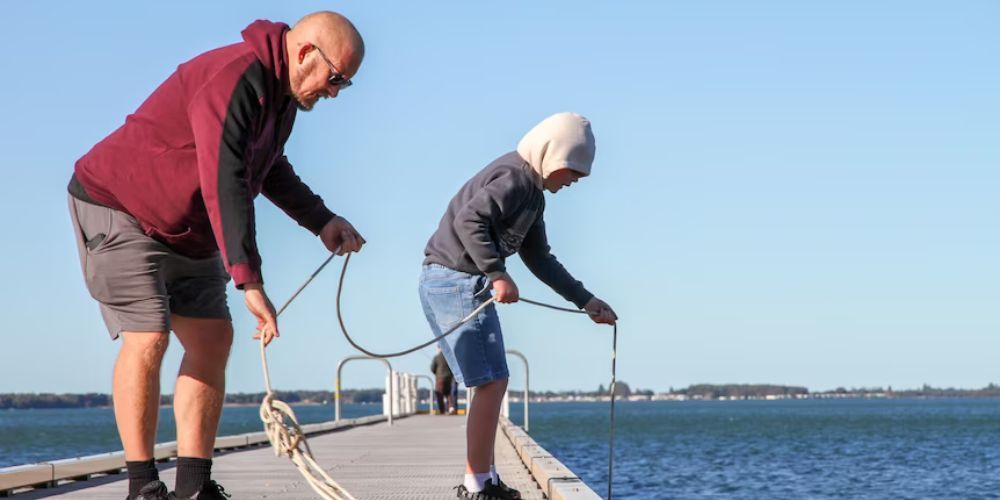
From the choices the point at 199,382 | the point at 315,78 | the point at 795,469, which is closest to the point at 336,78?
the point at 315,78

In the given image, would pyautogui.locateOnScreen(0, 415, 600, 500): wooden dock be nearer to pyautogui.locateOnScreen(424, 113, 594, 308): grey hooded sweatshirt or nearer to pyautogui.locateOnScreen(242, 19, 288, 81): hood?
pyautogui.locateOnScreen(424, 113, 594, 308): grey hooded sweatshirt

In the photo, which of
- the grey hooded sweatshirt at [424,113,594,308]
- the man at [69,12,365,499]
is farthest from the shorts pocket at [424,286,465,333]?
Result: the man at [69,12,365,499]

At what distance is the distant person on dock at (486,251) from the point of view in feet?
17.3

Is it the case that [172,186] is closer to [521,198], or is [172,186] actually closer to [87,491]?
[521,198]

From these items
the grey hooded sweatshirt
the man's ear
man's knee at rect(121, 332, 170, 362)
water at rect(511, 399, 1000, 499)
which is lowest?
water at rect(511, 399, 1000, 499)

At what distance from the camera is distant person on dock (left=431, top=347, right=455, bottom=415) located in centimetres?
2691

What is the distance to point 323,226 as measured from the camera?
15.7ft

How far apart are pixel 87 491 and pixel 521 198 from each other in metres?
2.60

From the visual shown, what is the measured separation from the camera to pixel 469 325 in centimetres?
535

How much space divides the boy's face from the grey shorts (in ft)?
5.25

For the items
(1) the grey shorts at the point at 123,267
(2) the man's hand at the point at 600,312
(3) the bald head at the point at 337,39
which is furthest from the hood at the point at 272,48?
(2) the man's hand at the point at 600,312

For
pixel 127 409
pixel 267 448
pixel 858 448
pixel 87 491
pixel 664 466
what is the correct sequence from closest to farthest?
pixel 127 409 → pixel 87 491 → pixel 267 448 → pixel 664 466 → pixel 858 448

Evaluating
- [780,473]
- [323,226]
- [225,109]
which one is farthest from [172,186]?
[780,473]

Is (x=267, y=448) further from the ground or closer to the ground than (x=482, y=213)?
closer to the ground
